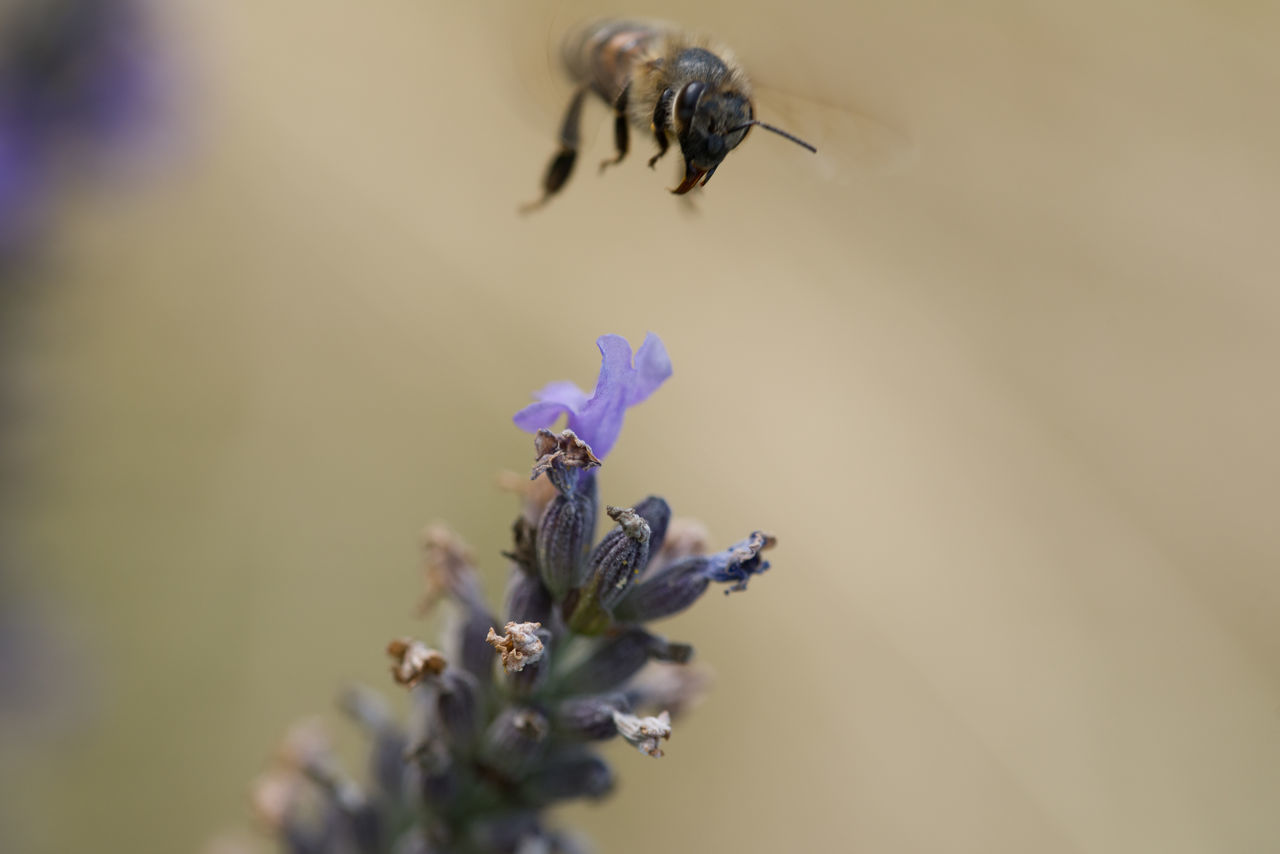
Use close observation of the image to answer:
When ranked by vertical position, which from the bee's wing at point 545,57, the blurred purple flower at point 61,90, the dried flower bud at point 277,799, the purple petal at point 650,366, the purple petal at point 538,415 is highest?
the blurred purple flower at point 61,90

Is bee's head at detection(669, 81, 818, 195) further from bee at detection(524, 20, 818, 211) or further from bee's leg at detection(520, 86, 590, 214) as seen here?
bee's leg at detection(520, 86, 590, 214)

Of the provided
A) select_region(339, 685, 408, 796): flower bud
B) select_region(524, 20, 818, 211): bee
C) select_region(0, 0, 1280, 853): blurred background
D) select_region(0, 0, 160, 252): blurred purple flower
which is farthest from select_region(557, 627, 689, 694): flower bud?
select_region(0, 0, 160, 252): blurred purple flower

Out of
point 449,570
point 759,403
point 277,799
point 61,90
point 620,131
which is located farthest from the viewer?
point 759,403

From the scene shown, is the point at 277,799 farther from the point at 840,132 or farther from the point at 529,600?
the point at 840,132

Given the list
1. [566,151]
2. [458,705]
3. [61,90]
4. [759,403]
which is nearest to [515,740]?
[458,705]

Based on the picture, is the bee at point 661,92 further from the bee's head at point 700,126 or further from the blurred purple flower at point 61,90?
the blurred purple flower at point 61,90

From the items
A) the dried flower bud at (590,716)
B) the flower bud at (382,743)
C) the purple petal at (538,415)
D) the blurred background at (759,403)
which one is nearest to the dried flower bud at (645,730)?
the dried flower bud at (590,716)
